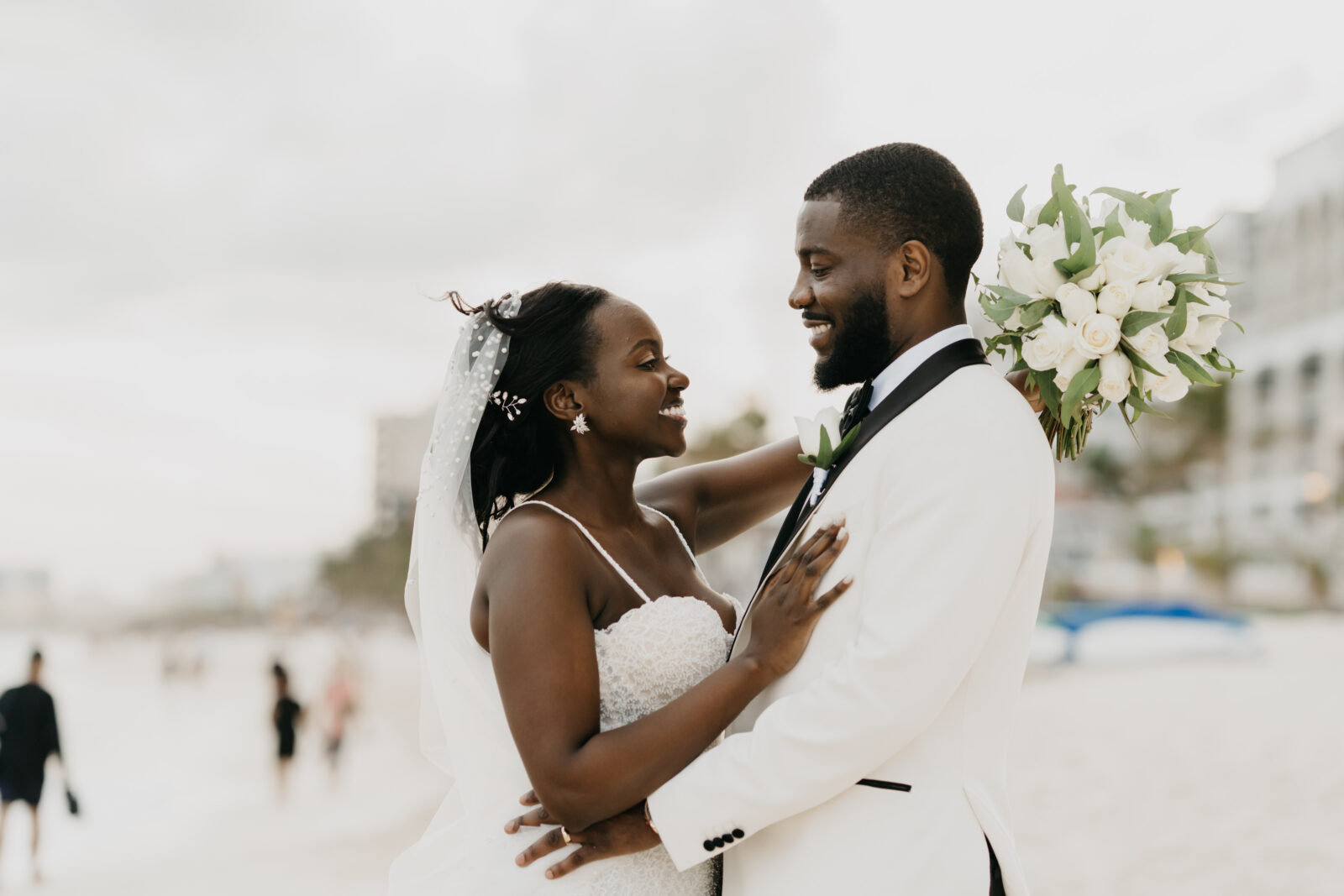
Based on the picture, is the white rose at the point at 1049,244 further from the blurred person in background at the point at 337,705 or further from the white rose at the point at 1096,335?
the blurred person in background at the point at 337,705

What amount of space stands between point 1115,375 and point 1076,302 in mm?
188

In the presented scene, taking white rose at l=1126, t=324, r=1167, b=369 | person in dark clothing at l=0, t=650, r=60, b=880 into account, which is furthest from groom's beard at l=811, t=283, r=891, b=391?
person in dark clothing at l=0, t=650, r=60, b=880

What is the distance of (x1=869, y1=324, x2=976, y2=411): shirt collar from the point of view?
2.71 meters

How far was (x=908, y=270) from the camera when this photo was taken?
8.98 feet

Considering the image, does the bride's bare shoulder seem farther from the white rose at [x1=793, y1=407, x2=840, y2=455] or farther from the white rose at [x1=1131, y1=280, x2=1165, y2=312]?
the white rose at [x1=1131, y1=280, x2=1165, y2=312]

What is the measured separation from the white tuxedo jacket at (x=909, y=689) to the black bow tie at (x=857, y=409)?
28 centimetres

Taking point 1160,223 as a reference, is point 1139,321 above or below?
below

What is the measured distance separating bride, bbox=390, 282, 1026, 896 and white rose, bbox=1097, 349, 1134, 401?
27.3 inches

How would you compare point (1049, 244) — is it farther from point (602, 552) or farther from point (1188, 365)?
point (602, 552)

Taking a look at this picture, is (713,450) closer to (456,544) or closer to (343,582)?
(456,544)

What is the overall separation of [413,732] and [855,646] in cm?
3154

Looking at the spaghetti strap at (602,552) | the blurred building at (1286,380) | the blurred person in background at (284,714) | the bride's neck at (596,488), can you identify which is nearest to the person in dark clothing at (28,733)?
the blurred person in background at (284,714)

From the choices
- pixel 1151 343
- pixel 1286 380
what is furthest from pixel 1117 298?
pixel 1286 380

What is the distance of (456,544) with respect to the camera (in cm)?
336
